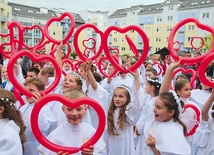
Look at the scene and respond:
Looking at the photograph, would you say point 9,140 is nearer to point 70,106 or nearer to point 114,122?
point 70,106

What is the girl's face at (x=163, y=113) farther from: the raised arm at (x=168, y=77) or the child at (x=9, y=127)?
the child at (x=9, y=127)

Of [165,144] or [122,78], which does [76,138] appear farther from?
[122,78]

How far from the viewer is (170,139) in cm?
318

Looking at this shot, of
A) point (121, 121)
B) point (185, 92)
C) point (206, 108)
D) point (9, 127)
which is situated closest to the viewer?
point (9, 127)

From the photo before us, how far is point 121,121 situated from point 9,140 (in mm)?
1862

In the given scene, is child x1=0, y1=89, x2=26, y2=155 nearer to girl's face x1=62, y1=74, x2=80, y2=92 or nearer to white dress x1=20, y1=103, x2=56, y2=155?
white dress x1=20, y1=103, x2=56, y2=155

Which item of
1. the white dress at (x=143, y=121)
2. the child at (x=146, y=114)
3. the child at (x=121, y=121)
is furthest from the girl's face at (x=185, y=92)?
the child at (x=121, y=121)

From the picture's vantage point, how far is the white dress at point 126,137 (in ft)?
14.0

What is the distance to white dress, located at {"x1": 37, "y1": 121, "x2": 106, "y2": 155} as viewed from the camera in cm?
309

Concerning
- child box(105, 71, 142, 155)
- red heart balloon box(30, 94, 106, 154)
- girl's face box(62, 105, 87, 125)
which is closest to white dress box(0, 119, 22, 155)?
red heart balloon box(30, 94, 106, 154)

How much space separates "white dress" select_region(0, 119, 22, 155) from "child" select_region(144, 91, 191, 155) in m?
1.55

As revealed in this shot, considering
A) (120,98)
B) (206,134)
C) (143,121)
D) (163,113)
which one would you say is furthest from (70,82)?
(206,134)

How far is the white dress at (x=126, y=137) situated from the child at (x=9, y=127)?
5.34 ft

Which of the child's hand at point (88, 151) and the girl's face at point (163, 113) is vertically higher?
the girl's face at point (163, 113)
